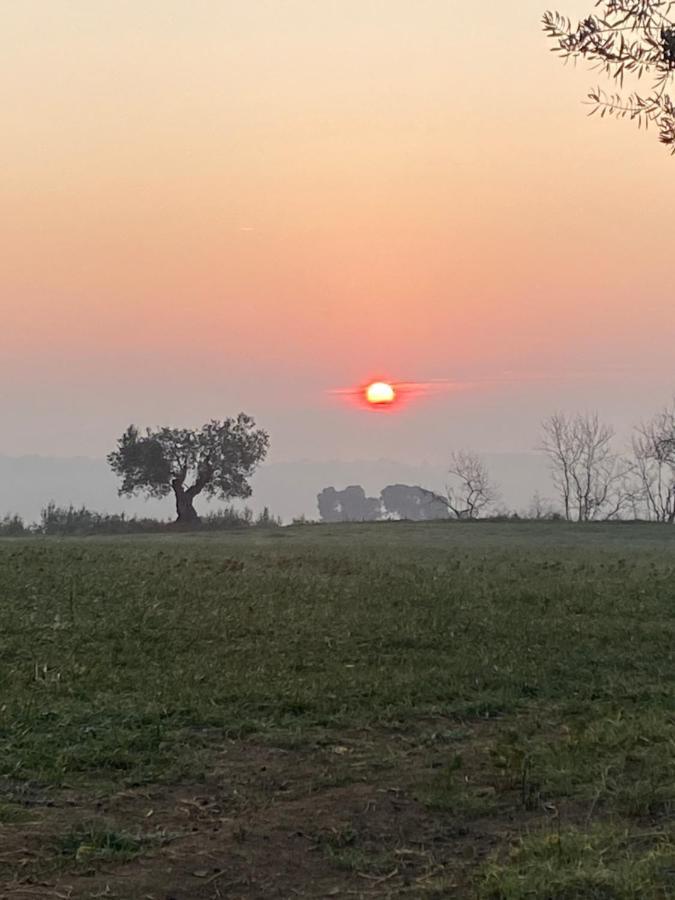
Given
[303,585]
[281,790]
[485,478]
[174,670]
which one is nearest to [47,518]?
[485,478]

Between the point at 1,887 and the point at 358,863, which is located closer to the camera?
the point at 1,887

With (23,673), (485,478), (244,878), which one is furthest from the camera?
(485,478)

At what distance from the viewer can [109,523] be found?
4097 cm

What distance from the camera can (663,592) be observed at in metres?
12.1

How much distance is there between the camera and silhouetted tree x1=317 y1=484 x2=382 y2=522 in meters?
109

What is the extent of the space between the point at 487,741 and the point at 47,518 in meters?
39.4

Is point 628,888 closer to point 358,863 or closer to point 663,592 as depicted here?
point 358,863

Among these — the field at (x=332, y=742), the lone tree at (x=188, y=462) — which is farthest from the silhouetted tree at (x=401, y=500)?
the field at (x=332, y=742)

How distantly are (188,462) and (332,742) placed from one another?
45.2m

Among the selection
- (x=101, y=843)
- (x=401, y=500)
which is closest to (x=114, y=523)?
(x=101, y=843)

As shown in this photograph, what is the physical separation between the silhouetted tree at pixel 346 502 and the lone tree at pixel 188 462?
5652cm

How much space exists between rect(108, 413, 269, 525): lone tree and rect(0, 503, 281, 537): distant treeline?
4.32m

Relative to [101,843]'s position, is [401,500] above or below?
above

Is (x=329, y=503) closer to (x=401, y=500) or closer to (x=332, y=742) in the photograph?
(x=401, y=500)
